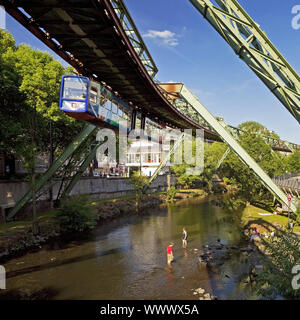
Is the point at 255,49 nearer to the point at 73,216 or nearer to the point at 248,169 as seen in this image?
the point at 73,216

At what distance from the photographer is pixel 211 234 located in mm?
25125

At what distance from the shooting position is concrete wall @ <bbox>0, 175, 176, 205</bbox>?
26188mm

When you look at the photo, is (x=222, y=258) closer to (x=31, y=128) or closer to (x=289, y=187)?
(x=289, y=187)

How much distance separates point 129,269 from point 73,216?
421 inches

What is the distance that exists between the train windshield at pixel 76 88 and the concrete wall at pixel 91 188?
574 inches

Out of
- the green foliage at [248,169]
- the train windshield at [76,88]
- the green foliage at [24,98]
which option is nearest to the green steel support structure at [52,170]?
the green foliage at [24,98]

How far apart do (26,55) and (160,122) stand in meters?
18.3

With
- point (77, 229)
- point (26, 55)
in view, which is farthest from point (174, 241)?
point (26, 55)

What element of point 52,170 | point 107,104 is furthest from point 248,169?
point 52,170

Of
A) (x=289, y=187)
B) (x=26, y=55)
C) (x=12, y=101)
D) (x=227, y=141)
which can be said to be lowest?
(x=289, y=187)

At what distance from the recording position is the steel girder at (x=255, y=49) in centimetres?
546

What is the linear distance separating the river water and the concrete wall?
8772mm

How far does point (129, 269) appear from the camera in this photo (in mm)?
16766

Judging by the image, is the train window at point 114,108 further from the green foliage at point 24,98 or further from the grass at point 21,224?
the grass at point 21,224
